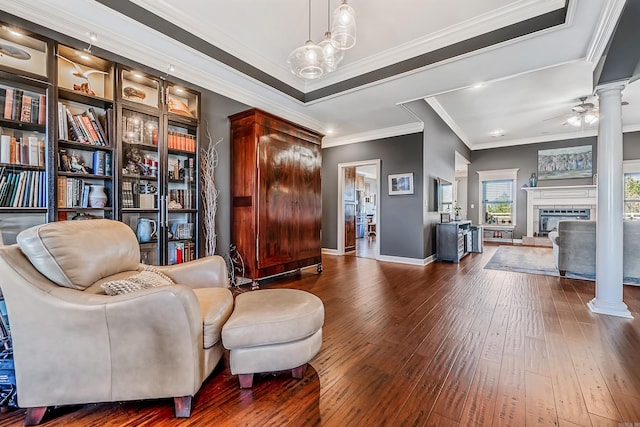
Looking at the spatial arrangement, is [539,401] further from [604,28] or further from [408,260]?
[408,260]

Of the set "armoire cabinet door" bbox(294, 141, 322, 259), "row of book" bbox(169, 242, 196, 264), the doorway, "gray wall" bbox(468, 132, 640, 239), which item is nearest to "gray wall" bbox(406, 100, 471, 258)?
"armoire cabinet door" bbox(294, 141, 322, 259)

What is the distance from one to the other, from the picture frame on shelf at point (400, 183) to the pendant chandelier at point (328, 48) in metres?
3.33

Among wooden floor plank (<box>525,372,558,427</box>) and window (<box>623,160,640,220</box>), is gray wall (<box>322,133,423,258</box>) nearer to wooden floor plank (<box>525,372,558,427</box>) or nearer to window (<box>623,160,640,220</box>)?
wooden floor plank (<box>525,372,558,427</box>)

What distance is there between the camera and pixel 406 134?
5477 mm

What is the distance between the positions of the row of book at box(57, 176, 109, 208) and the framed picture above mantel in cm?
1028

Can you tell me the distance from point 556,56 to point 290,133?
3.19m

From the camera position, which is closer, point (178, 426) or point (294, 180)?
point (178, 426)

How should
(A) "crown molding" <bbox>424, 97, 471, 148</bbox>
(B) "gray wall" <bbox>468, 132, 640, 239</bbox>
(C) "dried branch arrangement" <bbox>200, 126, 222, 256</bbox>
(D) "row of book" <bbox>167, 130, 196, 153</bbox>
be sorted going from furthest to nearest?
(B) "gray wall" <bbox>468, 132, 640, 239</bbox>, (A) "crown molding" <bbox>424, 97, 471, 148</bbox>, (C) "dried branch arrangement" <bbox>200, 126, 222, 256</bbox>, (D) "row of book" <bbox>167, 130, 196, 153</bbox>

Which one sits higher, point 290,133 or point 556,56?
point 556,56

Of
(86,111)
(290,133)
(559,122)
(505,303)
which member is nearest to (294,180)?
(290,133)

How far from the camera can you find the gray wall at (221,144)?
3.53m

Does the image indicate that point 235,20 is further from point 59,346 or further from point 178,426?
point 178,426

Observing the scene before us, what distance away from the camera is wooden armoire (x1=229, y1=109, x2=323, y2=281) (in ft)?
11.6

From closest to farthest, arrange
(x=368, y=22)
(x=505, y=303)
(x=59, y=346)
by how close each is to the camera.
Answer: (x=59, y=346), (x=368, y=22), (x=505, y=303)
